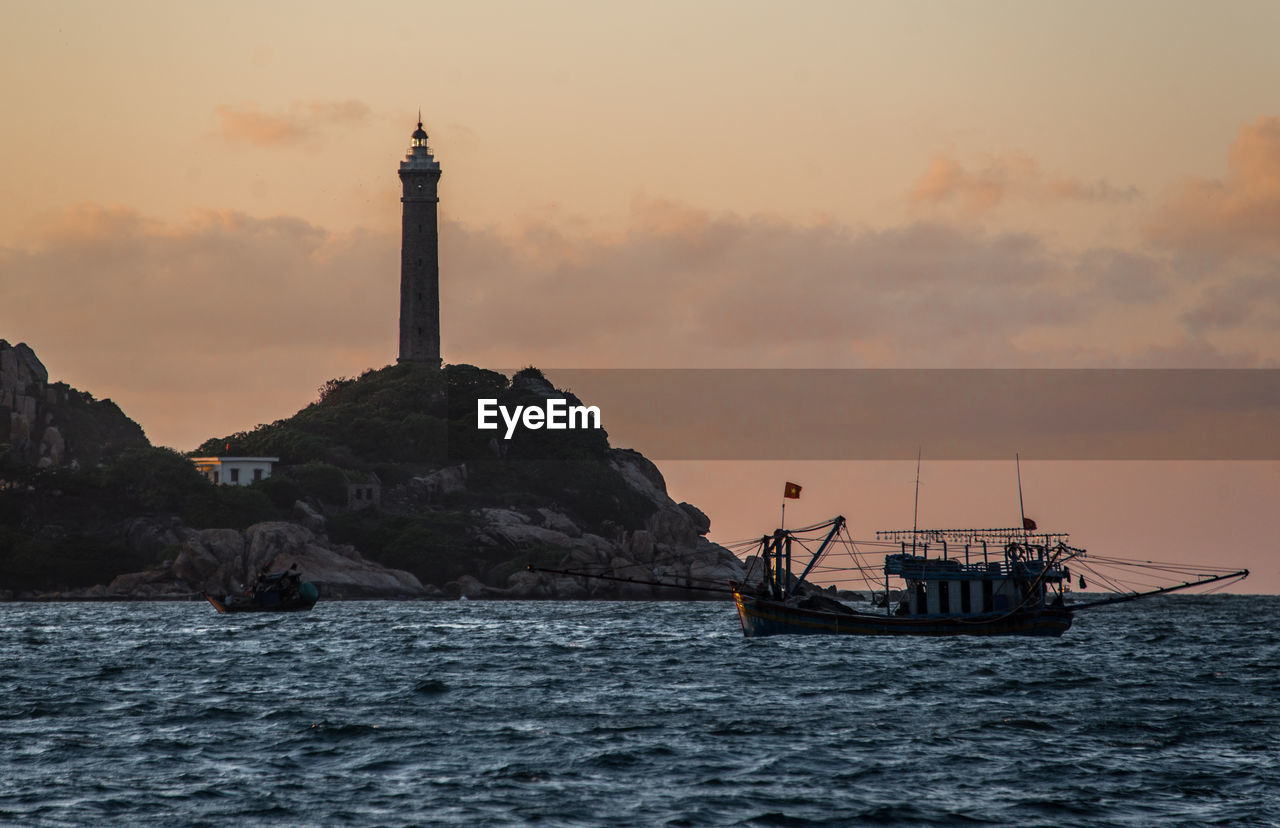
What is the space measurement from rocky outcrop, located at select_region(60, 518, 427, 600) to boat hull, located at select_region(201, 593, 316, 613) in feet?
76.6

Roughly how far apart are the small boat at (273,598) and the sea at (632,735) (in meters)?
45.8

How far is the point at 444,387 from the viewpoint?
19762 centimetres

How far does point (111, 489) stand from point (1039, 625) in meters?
117

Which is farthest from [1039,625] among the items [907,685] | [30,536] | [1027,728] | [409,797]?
[30,536]

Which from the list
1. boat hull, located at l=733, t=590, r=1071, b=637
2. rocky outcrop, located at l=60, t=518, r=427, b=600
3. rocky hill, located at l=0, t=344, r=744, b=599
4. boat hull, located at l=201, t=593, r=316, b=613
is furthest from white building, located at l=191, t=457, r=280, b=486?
boat hull, located at l=733, t=590, r=1071, b=637

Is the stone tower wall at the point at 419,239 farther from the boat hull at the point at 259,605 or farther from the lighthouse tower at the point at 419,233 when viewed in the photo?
the boat hull at the point at 259,605

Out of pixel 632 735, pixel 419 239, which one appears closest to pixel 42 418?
pixel 419 239

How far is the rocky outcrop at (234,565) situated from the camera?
15100cm

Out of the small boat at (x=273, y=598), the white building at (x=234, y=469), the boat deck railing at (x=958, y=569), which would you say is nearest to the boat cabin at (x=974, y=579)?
the boat deck railing at (x=958, y=569)

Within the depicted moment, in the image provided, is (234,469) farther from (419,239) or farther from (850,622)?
(850,622)

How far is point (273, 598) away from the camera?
12550 centimetres

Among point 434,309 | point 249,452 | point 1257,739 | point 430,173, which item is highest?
point 430,173

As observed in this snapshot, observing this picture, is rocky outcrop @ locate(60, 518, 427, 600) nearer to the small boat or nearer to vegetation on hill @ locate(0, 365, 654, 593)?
vegetation on hill @ locate(0, 365, 654, 593)

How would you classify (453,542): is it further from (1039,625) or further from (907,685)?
(907,685)
